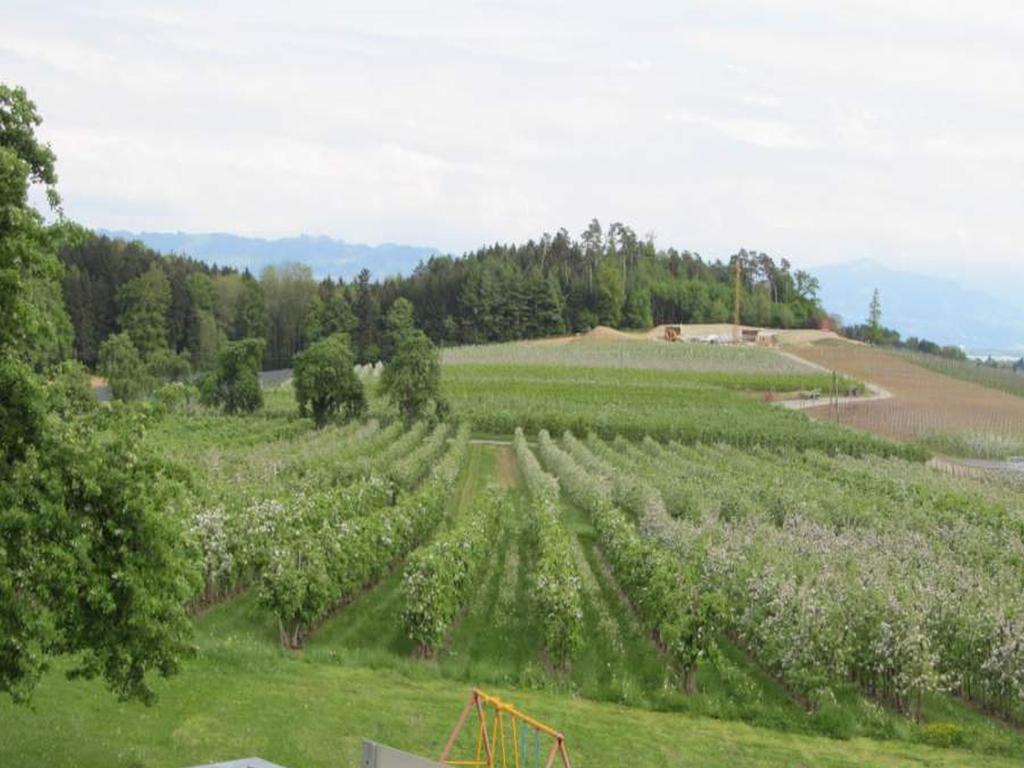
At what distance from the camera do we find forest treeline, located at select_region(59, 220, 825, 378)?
325 feet

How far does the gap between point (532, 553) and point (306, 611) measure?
29.7 ft

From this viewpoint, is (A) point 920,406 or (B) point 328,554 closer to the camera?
(B) point 328,554

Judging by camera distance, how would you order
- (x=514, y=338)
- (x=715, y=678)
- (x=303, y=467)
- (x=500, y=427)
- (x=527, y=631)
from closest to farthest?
(x=715, y=678), (x=527, y=631), (x=303, y=467), (x=500, y=427), (x=514, y=338)

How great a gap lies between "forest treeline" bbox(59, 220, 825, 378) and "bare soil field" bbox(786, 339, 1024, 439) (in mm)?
33913

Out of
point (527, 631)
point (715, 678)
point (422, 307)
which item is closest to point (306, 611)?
point (527, 631)

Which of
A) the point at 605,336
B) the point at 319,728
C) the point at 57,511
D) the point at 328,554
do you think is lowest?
the point at 319,728

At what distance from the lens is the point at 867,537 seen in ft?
90.8

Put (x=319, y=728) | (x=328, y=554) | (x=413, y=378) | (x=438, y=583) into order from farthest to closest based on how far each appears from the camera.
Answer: (x=413, y=378) → (x=328, y=554) → (x=438, y=583) → (x=319, y=728)

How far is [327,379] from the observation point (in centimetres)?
5550

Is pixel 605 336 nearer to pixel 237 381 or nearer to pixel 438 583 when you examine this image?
pixel 237 381

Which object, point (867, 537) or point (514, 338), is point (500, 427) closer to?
point (867, 537)

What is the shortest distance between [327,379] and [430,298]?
66.6 metres

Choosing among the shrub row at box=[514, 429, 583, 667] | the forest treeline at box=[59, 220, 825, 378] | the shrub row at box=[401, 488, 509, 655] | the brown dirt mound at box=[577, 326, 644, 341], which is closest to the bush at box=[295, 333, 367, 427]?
the forest treeline at box=[59, 220, 825, 378]

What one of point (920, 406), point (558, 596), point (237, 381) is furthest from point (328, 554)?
point (920, 406)
